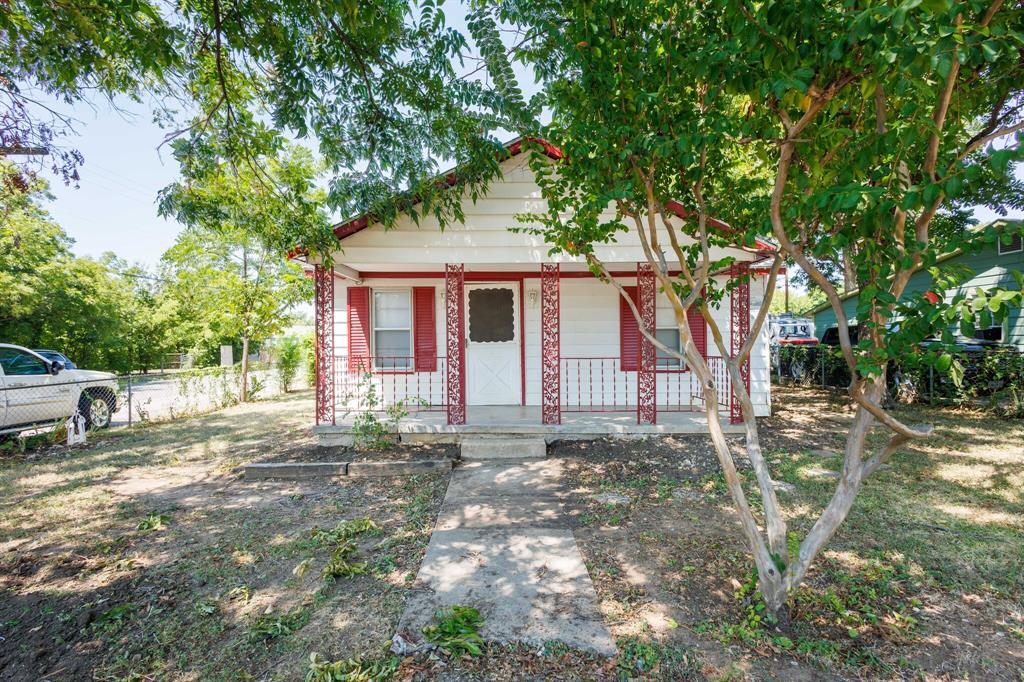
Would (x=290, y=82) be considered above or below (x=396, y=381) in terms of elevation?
above

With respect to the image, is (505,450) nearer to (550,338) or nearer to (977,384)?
(550,338)

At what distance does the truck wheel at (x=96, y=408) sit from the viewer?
8398 millimetres

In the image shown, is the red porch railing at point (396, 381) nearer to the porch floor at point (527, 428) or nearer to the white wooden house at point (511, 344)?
the white wooden house at point (511, 344)

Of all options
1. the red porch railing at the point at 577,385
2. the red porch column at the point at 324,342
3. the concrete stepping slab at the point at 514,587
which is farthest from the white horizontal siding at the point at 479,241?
the concrete stepping slab at the point at 514,587

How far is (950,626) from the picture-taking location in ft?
8.98

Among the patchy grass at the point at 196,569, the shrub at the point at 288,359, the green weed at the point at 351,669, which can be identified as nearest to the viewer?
the green weed at the point at 351,669

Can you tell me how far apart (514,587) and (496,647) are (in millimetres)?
616

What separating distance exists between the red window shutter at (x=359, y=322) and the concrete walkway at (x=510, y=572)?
4224mm

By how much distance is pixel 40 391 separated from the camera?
746 cm

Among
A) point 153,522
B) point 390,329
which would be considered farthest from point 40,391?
point 390,329

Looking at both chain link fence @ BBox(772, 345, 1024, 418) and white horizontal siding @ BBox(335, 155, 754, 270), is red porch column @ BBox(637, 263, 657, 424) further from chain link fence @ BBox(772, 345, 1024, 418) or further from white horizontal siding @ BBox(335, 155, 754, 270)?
chain link fence @ BBox(772, 345, 1024, 418)

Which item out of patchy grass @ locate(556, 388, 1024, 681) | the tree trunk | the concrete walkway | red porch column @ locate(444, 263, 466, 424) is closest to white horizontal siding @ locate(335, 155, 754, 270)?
red porch column @ locate(444, 263, 466, 424)

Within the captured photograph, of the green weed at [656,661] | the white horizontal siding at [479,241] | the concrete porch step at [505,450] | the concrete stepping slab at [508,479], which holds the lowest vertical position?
the green weed at [656,661]

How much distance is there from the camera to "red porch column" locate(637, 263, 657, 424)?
701cm
